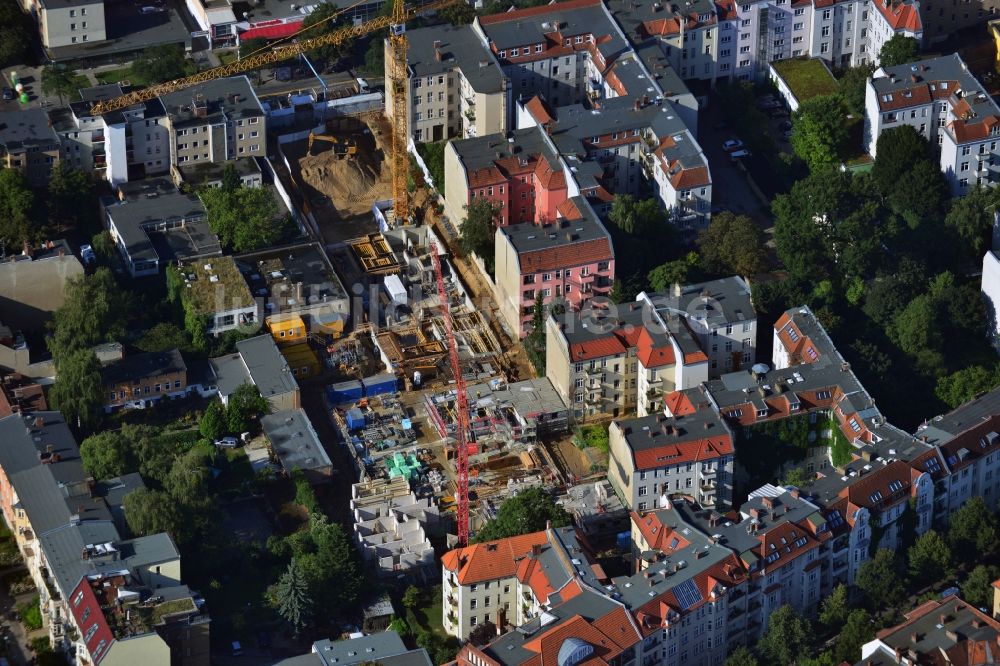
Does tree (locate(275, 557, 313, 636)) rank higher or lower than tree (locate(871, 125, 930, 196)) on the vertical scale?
lower

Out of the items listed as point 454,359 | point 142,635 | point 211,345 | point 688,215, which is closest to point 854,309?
point 688,215

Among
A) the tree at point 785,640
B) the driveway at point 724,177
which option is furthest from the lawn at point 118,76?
the tree at point 785,640

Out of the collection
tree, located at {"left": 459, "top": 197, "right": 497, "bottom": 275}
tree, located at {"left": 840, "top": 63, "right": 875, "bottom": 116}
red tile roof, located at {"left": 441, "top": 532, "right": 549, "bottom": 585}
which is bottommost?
red tile roof, located at {"left": 441, "top": 532, "right": 549, "bottom": 585}

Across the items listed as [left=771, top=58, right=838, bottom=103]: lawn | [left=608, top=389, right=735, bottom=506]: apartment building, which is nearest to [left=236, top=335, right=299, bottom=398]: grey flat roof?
[left=608, top=389, right=735, bottom=506]: apartment building

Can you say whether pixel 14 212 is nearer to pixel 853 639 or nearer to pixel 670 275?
pixel 670 275

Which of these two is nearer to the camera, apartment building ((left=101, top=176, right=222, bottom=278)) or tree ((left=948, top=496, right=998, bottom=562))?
tree ((left=948, top=496, right=998, bottom=562))

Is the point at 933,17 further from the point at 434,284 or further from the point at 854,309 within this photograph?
the point at 434,284

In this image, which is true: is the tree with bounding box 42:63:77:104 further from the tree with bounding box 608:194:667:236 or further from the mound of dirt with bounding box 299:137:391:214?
the tree with bounding box 608:194:667:236
